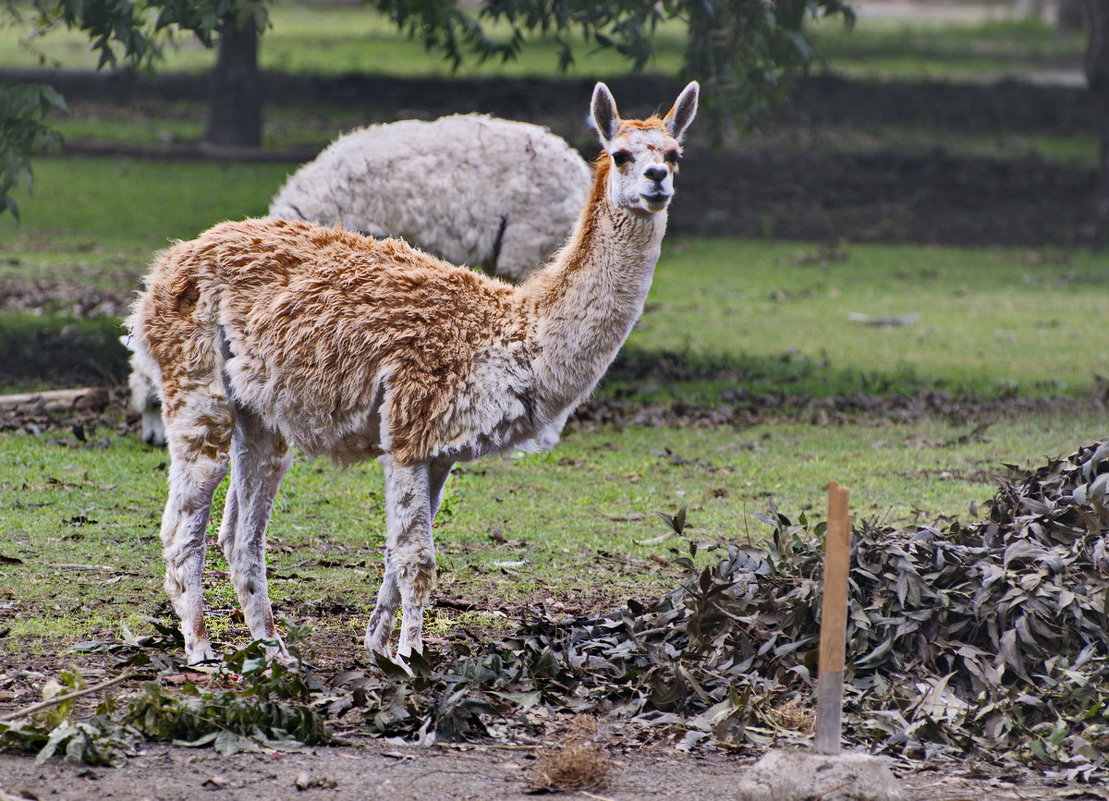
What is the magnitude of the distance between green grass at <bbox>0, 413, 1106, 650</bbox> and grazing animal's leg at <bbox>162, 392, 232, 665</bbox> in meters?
0.51

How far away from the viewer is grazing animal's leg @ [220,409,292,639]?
5734 mm

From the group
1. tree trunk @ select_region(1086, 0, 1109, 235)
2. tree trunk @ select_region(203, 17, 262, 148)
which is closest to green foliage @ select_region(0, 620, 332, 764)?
tree trunk @ select_region(1086, 0, 1109, 235)

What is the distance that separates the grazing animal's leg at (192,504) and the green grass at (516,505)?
1.67 ft

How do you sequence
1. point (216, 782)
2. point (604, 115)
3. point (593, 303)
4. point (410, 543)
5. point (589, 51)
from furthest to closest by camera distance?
point (589, 51)
point (604, 115)
point (593, 303)
point (410, 543)
point (216, 782)

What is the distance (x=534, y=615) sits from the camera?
245 inches

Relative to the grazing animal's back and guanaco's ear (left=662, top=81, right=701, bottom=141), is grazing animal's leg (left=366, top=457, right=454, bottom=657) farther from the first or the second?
guanaco's ear (left=662, top=81, right=701, bottom=141)

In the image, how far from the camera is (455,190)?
10625 mm

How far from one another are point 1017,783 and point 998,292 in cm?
1294

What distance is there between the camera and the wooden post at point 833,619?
405 cm

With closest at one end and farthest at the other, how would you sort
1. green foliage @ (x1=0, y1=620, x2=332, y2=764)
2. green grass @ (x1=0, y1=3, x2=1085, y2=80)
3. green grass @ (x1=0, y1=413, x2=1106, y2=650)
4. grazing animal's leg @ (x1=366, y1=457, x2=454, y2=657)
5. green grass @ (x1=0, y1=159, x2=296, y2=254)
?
green foliage @ (x1=0, y1=620, x2=332, y2=764) → grazing animal's leg @ (x1=366, y1=457, x2=454, y2=657) → green grass @ (x1=0, y1=413, x2=1106, y2=650) → green grass @ (x1=0, y1=159, x2=296, y2=254) → green grass @ (x1=0, y1=3, x2=1085, y2=80)

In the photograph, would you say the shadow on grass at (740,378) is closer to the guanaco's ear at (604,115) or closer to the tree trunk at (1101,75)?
the guanaco's ear at (604,115)

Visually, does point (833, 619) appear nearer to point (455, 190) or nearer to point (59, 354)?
point (455, 190)

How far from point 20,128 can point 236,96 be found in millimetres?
10469

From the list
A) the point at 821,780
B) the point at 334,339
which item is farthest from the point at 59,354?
the point at 821,780
